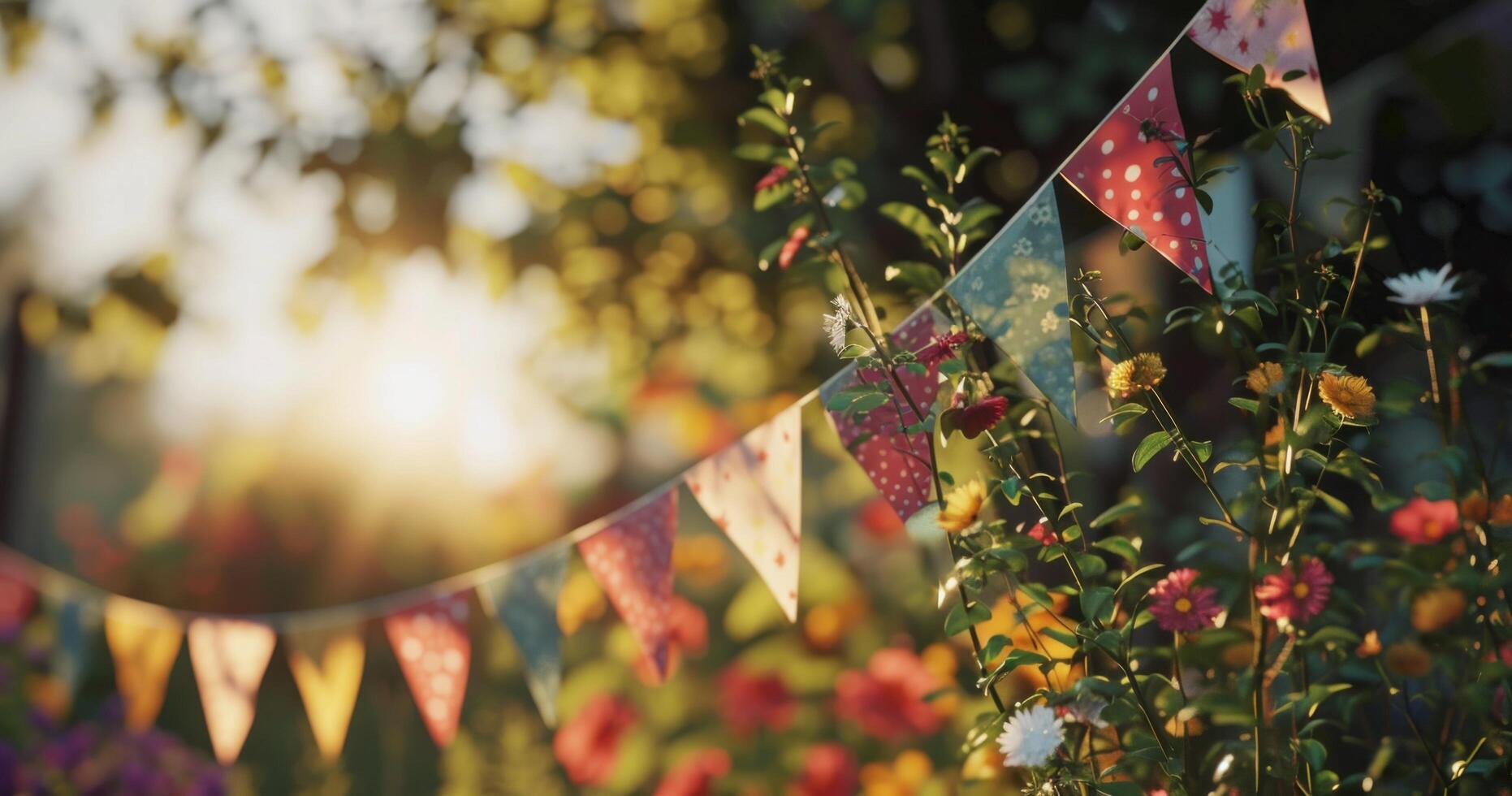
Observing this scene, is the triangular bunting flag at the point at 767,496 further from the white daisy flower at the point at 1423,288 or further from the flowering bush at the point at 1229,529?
the white daisy flower at the point at 1423,288

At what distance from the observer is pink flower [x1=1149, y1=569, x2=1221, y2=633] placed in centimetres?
93

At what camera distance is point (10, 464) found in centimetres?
370

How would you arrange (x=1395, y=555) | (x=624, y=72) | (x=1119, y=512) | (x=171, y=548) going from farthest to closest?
(x=171, y=548) → (x=624, y=72) → (x=1395, y=555) → (x=1119, y=512)

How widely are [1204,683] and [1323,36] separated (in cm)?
102

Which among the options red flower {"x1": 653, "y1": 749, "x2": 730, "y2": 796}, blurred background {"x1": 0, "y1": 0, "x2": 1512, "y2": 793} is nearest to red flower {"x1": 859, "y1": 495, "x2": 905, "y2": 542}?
blurred background {"x1": 0, "y1": 0, "x2": 1512, "y2": 793}

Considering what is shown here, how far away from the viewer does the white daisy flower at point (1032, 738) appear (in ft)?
2.74

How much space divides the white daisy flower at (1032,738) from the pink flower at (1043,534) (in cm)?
14

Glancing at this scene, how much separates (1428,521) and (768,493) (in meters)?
0.71

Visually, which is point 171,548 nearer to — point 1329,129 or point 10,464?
point 10,464

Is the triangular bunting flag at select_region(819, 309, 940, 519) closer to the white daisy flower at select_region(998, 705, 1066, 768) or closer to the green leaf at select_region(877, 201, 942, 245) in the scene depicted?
the green leaf at select_region(877, 201, 942, 245)

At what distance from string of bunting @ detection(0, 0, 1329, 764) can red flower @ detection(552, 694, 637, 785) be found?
0.46 meters

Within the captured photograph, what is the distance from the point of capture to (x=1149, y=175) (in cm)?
92

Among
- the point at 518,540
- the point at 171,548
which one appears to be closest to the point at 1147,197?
the point at 518,540

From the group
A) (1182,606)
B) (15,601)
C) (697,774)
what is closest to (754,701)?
(697,774)
